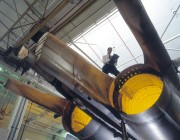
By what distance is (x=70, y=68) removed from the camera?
100 cm

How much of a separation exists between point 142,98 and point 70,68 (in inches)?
14.7

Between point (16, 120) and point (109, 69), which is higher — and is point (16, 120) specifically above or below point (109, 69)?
above

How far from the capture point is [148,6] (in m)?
6.53

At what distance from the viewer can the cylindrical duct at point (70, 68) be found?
3.21 feet

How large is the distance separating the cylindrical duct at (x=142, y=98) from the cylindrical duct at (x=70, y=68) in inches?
2.7

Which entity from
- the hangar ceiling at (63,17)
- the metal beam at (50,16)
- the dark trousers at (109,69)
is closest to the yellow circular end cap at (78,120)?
the dark trousers at (109,69)

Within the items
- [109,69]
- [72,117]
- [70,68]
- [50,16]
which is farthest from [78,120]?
[50,16]

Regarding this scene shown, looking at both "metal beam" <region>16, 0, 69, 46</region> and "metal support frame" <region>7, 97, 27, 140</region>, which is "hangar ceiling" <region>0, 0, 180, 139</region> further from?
"metal support frame" <region>7, 97, 27, 140</region>

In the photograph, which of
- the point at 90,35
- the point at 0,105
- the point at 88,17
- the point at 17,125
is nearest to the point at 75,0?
the point at 88,17

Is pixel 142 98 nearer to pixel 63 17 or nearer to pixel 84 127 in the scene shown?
pixel 84 127

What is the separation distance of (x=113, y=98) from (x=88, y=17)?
4.62 m

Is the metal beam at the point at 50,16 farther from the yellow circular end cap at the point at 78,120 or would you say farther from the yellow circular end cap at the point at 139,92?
the yellow circular end cap at the point at 139,92

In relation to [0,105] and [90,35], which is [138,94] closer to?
[90,35]

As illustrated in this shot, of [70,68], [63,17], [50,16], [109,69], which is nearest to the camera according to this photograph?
[70,68]
